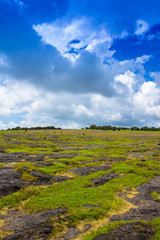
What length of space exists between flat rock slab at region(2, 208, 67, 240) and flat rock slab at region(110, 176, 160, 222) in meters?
4.85

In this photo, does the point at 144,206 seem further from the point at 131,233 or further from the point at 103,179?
the point at 103,179

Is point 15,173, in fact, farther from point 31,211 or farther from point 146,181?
point 146,181

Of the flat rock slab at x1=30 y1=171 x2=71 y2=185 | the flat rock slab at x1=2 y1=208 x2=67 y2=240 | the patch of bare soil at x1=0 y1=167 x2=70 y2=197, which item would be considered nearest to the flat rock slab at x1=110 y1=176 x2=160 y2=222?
the flat rock slab at x1=2 y1=208 x2=67 y2=240

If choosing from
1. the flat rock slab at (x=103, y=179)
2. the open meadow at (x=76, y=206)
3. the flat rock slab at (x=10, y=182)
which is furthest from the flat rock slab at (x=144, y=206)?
the flat rock slab at (x=10, y=182)

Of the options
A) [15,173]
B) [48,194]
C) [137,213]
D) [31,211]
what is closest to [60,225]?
[31,211]

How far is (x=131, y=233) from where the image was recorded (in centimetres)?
960

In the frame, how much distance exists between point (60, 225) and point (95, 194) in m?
5.86

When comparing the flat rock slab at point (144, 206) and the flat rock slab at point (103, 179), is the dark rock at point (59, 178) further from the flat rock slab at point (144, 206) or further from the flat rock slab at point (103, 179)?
the flat rock slab at point (144, 206)

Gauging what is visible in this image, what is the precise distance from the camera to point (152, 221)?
1151 centimetres

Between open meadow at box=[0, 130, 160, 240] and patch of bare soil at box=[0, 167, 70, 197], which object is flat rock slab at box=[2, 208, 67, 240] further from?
patch of bare soil at box=[0, 167, 70, 197]

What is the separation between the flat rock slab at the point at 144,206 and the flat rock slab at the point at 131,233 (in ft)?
5.51

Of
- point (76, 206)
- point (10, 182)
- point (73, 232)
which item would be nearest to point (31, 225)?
point (73, 232)

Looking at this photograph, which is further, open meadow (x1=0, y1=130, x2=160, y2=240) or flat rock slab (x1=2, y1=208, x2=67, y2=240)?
open meadow (x1=0, y1=130, x2=160, y2=240)

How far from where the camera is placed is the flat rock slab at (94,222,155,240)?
366 inches
